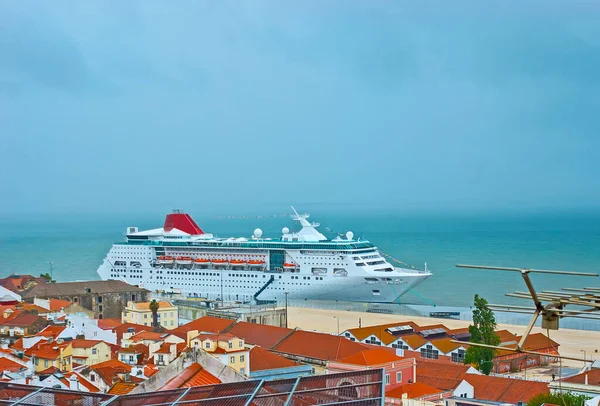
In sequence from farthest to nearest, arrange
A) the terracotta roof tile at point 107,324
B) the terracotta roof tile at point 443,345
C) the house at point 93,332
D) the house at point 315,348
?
the terracotta roof tile at point 443,345, the terracotta roof tile at point 107,324, the house at point 93,332, the house at point 315,348

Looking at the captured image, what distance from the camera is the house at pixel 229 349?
2111cm

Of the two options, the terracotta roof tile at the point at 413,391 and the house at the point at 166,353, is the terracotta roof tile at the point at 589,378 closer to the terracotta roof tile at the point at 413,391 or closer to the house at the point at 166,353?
the terracotta roof tile at the point at 413,391

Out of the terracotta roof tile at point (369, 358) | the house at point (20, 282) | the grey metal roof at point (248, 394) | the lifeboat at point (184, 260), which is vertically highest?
the lifeboat at point (184, 260)

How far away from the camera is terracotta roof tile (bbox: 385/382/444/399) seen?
22188 millimetres

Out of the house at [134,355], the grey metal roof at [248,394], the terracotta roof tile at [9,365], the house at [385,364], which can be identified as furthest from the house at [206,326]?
the grey metal roof at [248,394]

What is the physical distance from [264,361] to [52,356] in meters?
6.54

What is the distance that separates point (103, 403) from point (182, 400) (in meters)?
0.70

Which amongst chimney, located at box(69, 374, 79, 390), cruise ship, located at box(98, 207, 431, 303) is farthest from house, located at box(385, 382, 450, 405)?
cruise ship, located at box(98, 207, 431, 303)

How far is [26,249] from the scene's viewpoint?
130 metres

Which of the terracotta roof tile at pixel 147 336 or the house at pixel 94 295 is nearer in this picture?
the terracotta roof tile at pixel 147 336

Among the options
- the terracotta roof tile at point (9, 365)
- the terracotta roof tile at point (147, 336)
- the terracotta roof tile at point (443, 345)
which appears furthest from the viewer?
the terracotta roof tile at point (443, 345)

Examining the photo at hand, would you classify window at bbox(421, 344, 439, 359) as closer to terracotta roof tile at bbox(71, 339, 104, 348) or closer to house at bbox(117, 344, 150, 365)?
house at bbox(117, 344, 150, 365)

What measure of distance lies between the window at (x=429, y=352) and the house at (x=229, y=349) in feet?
43.1

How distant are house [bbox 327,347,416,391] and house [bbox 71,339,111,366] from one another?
7.22 metres
